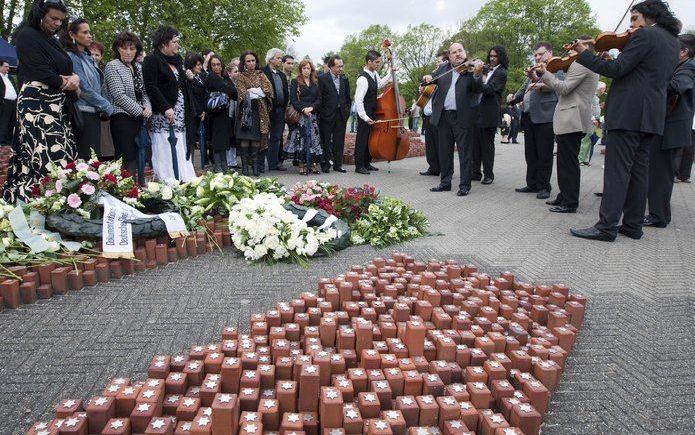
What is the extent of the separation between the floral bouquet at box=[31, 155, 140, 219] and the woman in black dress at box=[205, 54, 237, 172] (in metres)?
4.37

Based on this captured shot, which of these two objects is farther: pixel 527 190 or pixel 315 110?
pixel 315 110

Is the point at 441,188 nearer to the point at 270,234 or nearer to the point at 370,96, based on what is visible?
the point at 370,96

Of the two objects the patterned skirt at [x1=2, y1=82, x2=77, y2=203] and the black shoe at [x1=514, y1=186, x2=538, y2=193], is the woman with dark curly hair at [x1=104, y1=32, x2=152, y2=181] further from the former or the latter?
the black shoe at [x1=514, y1=186, x2=538, y2=193]

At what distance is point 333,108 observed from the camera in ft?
32.9

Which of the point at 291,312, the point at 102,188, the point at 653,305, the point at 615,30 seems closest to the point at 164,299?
the point at 291,312

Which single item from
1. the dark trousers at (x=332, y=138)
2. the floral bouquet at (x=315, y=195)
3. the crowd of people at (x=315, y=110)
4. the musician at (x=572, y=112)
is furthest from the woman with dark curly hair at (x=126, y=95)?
the musician at (x=572, y=112)

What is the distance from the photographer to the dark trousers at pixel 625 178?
5.14 metres

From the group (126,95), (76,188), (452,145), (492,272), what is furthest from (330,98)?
(492,272)

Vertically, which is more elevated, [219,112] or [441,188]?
[219,112]

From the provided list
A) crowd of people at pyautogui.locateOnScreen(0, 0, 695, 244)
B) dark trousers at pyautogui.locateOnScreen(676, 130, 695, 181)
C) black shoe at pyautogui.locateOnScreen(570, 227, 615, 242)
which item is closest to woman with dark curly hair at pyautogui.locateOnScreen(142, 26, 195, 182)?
crowd of people at pyautogui.locateOnScreen(0, 0, 695, 244)

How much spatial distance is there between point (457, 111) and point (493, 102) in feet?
5.17

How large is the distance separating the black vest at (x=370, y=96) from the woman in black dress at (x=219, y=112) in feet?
8.20

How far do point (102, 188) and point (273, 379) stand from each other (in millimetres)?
3094

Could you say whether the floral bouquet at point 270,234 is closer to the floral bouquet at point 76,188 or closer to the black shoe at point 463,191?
the floral bouquet at point 76,188
